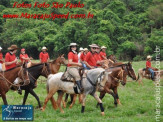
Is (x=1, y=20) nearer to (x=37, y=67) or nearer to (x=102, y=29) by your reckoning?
(x=102, y=29)

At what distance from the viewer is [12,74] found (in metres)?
10.3

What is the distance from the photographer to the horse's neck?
10.3 meters

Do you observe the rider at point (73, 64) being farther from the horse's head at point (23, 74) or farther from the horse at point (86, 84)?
the horse's head at point (23, 74)

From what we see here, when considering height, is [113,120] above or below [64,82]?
below

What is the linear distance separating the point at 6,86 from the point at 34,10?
48.2 meters

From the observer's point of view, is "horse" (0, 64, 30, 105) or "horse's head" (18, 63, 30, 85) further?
"horse's head" (18, 63, 30, 85)

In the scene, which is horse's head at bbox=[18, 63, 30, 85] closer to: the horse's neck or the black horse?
the horse's neck

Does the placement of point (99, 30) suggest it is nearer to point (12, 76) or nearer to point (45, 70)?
point (45, 70)

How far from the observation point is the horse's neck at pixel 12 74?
1029cm

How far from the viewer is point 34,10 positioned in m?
56.2

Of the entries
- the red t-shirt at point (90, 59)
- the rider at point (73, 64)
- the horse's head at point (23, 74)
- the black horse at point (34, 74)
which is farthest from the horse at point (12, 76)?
the red t-shirt at point (90, 59)

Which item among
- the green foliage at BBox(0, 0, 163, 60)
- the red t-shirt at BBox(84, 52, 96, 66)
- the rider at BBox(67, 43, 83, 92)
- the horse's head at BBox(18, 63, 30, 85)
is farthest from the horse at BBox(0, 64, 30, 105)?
the green foliage at BBox(0, 0, 163, 60)

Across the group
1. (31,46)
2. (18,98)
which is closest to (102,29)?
(31,46)

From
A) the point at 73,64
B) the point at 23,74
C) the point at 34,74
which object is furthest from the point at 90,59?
the point at 23,74
